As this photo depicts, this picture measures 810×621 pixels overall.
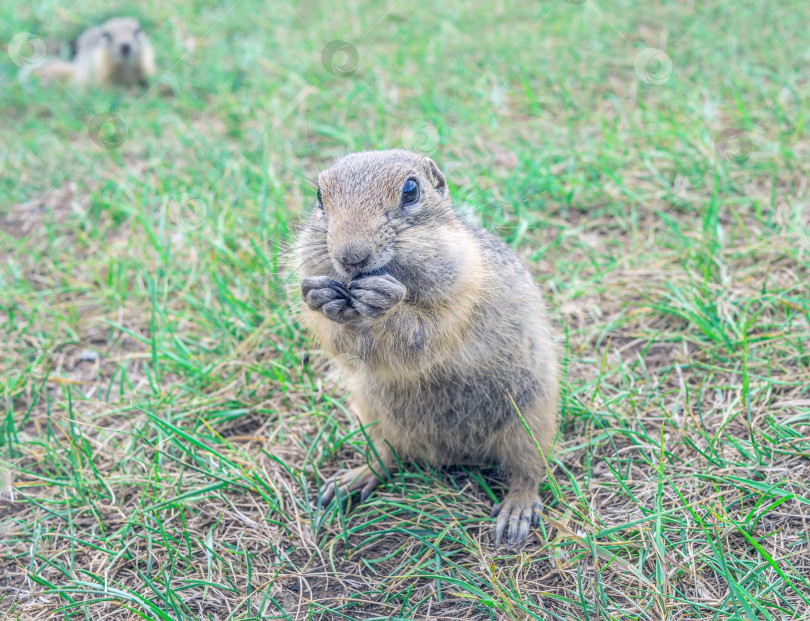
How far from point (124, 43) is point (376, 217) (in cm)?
579

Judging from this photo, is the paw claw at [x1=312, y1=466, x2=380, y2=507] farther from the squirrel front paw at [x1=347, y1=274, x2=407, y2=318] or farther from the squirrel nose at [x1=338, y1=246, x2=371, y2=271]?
the squirrel nose at [x1=338, y1=246, x2=371, y2=271]

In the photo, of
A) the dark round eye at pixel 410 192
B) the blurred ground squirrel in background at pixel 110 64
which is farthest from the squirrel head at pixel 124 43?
the dark round eye at pixel 410 192

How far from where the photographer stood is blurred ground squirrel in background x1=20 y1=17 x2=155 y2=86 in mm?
7328

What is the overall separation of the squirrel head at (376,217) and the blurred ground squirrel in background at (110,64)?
530 cm

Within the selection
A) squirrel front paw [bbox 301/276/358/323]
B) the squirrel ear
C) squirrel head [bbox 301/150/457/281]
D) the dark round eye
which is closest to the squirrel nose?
squirrel head [bbox 301/150/457/281]

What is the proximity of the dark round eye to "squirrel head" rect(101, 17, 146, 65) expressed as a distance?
5.59 metres

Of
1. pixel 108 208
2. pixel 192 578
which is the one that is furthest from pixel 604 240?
pixel 108 208

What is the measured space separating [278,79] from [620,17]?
3322 mm

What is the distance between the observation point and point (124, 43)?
729 centimetres

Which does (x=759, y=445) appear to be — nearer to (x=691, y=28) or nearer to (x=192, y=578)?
(x=192, y=578)

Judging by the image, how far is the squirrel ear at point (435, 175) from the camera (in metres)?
3.17

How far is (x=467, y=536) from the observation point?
9.82ft

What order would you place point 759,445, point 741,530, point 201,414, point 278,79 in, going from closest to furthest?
1. point 741,530
2. point 759,445
3. point 201,414
4. point 278,79

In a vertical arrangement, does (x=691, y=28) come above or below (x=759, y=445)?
above
